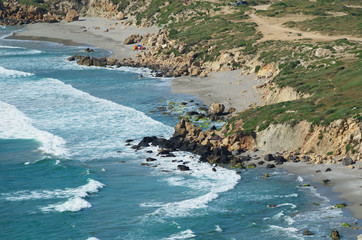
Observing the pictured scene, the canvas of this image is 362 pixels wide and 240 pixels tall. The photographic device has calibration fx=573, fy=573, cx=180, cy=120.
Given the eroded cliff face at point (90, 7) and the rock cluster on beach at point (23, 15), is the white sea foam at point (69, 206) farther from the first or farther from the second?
the rock cluster on beach at point (23, 15)

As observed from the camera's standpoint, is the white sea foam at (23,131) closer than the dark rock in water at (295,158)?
No

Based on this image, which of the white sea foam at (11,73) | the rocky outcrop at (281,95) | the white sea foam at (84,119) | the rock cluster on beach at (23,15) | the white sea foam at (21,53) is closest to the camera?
the white sea foam at (84,119)

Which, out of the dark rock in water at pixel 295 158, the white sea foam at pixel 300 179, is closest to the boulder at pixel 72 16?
the dark rock in water at pixel 295 158

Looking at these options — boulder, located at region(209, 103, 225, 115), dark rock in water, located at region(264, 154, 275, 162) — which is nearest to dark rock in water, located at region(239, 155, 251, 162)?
dark rock in water, located at region(264, 154, 275, 162)

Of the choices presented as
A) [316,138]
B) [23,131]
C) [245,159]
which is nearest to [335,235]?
[316,138]

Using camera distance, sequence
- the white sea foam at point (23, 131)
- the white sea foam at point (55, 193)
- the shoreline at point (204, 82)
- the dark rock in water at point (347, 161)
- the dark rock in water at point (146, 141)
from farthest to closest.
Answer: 1. the white sea foam at point (23, 131)
2. the dark rock in water at point (146, 141)
3. the dark rock in water at point (347, 161)
4. the white sea foam at point (55, 193)
5. the shoreline at point (204, 82)

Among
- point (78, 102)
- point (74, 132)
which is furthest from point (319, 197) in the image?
point (78, 102)
